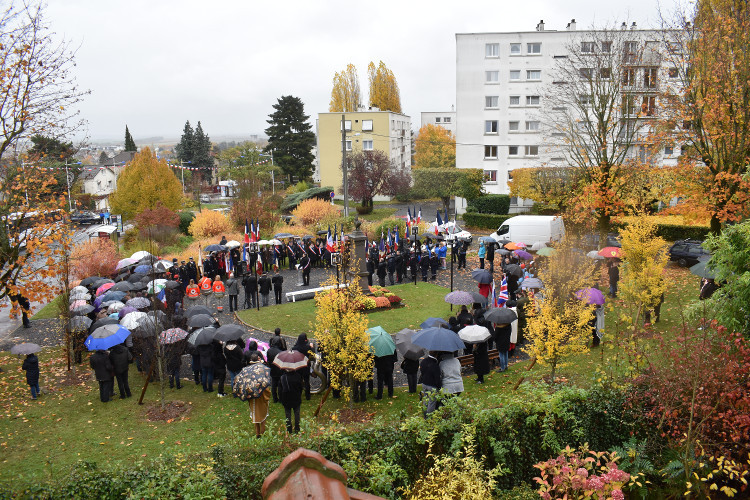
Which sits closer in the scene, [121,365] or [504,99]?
[121,365]

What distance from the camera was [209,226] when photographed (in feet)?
110

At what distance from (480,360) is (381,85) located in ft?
220

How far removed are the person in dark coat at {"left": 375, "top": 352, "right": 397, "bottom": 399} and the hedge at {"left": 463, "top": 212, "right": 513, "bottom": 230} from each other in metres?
28.1

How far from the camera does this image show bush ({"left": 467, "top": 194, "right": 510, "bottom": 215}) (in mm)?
42469

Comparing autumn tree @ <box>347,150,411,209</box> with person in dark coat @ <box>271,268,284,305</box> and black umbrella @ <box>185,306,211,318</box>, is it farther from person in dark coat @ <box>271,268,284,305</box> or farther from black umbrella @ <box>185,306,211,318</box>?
black umbrella @ <box>185,306,211,318</box>

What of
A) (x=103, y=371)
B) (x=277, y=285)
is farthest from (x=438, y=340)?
(x=277, y=285)

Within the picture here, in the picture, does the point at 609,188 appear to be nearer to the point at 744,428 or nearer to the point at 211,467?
the point at 744,428

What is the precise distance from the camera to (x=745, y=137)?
59.0 feet

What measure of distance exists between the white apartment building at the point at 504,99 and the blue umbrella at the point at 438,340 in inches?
1396

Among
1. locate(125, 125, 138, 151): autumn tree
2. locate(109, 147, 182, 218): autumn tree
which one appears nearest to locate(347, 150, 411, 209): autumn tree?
locate(109, 147, 182, 218): autumn tree

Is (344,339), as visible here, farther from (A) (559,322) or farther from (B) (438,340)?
(A) (559,322)

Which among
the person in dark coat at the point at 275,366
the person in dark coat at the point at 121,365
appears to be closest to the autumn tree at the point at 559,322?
the person in dark coat at the point at 275,366

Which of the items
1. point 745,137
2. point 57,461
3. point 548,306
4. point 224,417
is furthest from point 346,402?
point 745,137

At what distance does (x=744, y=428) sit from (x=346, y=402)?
748 cm
